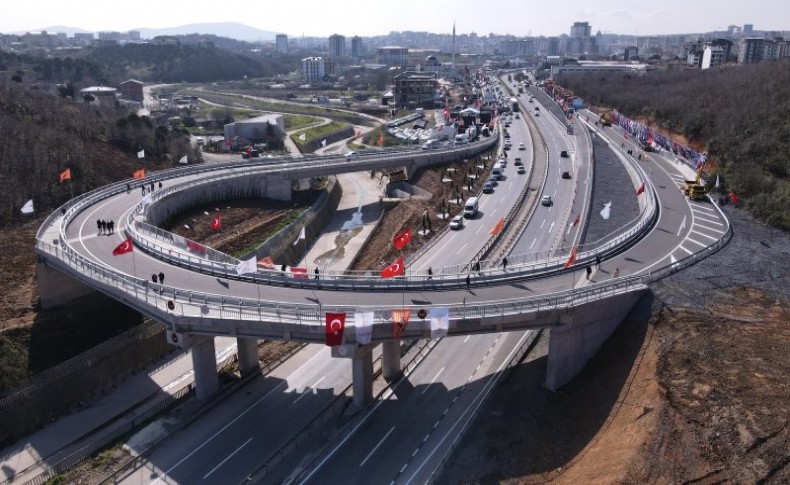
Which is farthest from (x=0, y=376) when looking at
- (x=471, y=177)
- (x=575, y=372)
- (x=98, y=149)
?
(x=471, y=177)

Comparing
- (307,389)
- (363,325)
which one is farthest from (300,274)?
(363,325)

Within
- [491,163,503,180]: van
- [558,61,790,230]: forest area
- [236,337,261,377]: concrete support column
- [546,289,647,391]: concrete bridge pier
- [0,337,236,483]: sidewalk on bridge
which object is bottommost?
[0,337,236,483]: sidewalk on bridge

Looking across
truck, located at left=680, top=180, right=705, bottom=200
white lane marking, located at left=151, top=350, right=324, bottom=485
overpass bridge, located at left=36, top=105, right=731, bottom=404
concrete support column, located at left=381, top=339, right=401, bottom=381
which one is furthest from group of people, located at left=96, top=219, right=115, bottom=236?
truck, located at left=680, top=180, right=705, bottom=200

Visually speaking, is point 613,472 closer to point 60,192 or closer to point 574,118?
point 60,192

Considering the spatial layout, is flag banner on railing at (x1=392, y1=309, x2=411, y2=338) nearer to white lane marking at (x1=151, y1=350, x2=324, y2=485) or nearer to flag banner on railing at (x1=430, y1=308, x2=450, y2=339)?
flag banner on railing at (x1=430, y1=308, x2=450, y2=339)

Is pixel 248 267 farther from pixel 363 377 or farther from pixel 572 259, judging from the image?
pixel 572 259

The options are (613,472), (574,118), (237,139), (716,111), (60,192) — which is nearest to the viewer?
(613,472)
